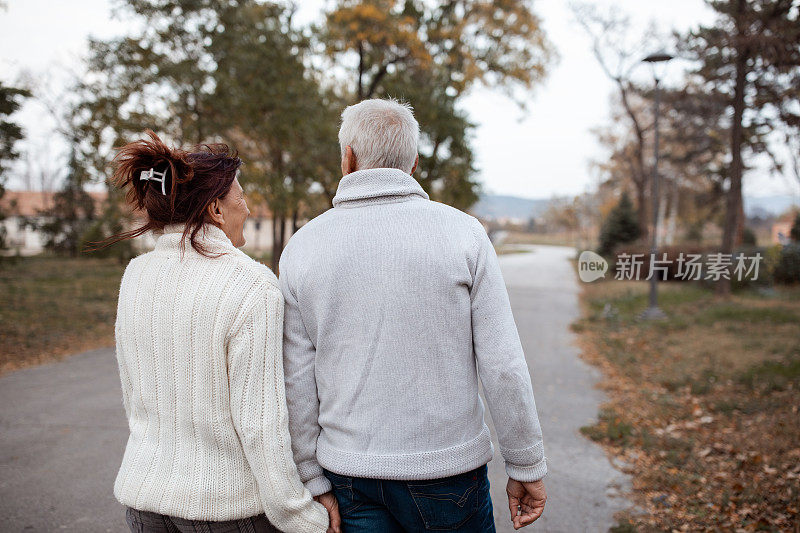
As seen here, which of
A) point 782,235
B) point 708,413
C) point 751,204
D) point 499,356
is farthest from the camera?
point 751,204

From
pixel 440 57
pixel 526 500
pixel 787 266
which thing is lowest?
pixel 526 500

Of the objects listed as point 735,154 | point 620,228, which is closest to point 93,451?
point 735,154

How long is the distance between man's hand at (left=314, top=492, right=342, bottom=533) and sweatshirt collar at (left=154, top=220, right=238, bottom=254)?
32.9 inches

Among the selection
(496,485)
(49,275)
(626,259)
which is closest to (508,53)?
(626,259)

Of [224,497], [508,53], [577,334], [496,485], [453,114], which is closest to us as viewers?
[224,497]

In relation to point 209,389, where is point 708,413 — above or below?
below

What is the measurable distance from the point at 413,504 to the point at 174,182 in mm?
1187

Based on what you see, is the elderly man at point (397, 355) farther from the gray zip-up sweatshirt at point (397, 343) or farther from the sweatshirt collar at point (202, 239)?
the sweatshirt collar at point (202, 239)

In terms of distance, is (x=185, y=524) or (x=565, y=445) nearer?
(x=185, y=524)

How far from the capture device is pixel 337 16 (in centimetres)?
1298

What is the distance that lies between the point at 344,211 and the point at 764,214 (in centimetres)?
2394

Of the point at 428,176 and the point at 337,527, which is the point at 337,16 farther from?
the point at 337,527

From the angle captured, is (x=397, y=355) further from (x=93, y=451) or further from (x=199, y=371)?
(x=93, y=451)

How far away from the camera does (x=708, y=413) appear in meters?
5.84
